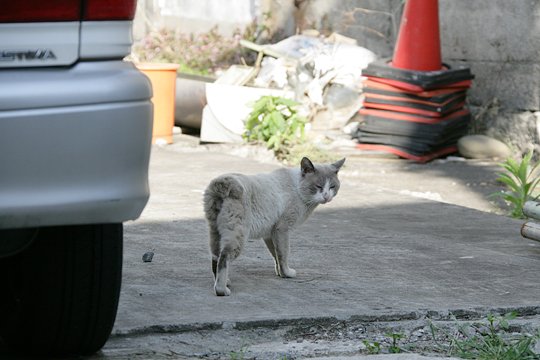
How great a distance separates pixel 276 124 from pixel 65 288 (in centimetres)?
594

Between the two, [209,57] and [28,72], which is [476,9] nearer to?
[209,57]

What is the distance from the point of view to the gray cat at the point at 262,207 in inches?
172

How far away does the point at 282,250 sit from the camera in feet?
15.3

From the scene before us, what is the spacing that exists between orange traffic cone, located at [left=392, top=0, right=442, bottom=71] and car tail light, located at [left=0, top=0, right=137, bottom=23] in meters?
6.73

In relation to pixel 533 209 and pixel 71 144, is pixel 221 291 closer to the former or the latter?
pixel 71 144

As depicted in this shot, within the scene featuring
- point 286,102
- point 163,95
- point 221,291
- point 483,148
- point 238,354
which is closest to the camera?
point 238,354

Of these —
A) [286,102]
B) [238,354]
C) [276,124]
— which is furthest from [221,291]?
[286,102]

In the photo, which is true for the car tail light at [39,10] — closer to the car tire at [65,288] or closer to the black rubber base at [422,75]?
the car tire at [65,288]

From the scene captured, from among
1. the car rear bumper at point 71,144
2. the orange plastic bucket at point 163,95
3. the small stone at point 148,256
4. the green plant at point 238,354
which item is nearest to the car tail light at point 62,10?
the car rear bumper at point 71,144

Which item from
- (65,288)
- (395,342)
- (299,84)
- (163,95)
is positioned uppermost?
(65,288)

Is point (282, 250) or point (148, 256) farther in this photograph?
point (148, 256)

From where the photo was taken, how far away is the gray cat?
4.36 meters

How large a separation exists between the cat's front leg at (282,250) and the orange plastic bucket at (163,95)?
5.45m

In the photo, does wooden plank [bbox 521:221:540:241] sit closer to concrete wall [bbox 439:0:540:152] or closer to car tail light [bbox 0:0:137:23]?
car tail light [bbox 0:0:137:23]
